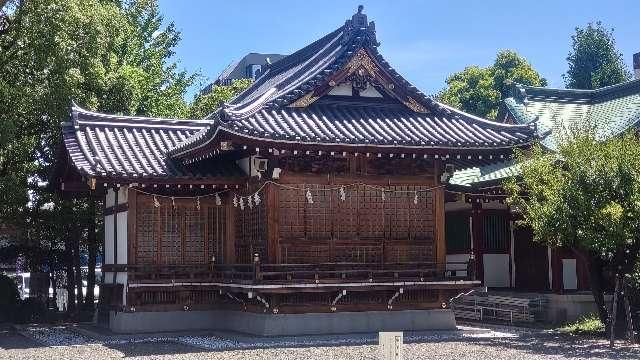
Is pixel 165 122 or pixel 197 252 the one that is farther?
pixel 165 122

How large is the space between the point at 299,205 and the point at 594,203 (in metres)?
7.09

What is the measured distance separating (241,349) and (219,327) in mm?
4581

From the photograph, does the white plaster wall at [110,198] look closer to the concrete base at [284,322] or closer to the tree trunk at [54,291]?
the concrete base at [284,322]

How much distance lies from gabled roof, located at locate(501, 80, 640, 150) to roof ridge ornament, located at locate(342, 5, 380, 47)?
7378 millimetres

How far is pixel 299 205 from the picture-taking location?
20.7 metres

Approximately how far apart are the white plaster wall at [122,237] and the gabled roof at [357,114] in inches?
87.0

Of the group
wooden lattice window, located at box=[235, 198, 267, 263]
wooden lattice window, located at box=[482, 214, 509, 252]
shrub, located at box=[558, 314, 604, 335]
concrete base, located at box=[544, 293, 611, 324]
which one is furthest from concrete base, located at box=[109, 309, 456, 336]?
wooden lattice window, located at box=[482, 214, 509, 252]

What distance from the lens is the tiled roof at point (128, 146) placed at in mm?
20266

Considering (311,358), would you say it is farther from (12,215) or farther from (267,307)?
(12,215)

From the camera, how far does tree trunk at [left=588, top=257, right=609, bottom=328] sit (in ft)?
65.4

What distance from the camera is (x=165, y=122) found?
79.3ft

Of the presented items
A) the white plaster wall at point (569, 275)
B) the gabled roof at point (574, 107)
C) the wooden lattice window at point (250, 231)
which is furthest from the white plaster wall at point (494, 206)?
the wooden lattice window at point (250, 231)

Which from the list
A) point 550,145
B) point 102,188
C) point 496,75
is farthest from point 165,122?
point 496,75

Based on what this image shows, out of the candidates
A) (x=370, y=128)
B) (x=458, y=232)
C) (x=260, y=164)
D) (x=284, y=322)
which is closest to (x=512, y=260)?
(x=458, y=232)
